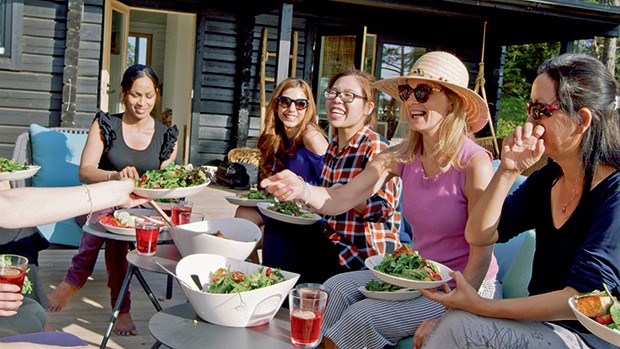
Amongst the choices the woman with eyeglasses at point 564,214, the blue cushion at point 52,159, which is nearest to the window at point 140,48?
the blue cushion at point 52,159

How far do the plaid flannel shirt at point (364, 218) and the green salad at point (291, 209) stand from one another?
0.38 ft

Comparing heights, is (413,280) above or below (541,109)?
below

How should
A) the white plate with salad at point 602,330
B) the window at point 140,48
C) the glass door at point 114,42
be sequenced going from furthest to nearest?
the window at point 140,48, the glass door at point 114,42, the white plate with salad at point 602,330

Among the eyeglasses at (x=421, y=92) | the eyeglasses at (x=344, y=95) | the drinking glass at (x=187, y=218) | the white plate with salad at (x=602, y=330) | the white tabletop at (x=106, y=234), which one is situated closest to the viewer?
the white plate with salad at (x=602, y=330)

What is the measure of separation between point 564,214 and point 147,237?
159 cm

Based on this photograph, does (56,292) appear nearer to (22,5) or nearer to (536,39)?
(22,5)

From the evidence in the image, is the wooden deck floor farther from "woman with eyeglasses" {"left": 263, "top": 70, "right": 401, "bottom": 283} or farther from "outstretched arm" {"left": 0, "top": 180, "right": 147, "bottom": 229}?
"outstretched arm" {"left": 0, "top": 180, "right": 147, "bottom": 229}

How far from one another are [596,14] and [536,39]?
113 centimetres

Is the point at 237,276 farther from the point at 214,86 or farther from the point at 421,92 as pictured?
the point at 214,86

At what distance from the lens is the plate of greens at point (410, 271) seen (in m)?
2.11

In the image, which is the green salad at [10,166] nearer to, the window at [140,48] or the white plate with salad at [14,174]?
the white plate with salad at [14,174]

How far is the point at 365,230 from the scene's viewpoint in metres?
3.16

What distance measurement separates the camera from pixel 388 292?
7.68ft

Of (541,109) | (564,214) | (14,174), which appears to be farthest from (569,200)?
(14,174)
